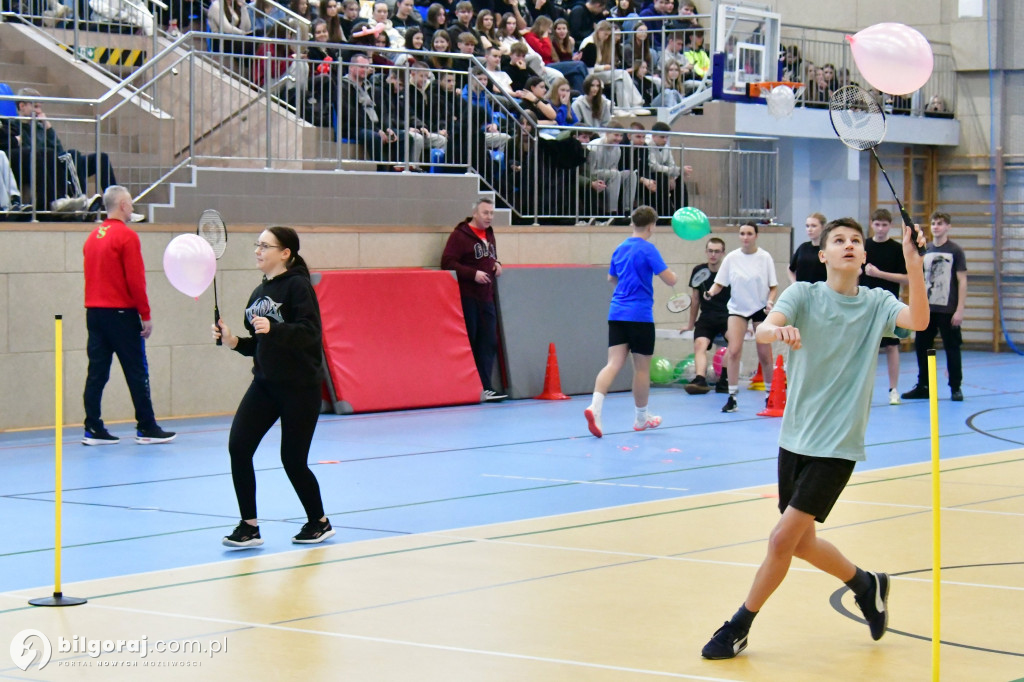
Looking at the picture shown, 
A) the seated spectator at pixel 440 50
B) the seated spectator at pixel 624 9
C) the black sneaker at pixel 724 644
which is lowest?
the black sneaker at pixel 724 644

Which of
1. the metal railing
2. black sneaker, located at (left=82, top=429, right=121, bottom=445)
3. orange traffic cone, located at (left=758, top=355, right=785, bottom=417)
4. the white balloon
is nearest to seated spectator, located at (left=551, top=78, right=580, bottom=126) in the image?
the metal railing

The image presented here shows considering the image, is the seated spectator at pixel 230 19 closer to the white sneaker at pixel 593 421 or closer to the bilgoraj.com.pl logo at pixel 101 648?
the white sneaker at pixel 593 421

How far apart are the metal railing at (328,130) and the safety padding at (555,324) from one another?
4.26ft

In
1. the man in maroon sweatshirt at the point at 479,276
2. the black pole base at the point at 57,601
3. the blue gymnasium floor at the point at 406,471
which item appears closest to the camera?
the black pole base at the point at 57,601

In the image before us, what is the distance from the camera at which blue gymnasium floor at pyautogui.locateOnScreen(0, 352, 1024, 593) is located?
9.14 meters

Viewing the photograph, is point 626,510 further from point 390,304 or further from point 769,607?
point 390,304

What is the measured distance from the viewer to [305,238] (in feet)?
54.5

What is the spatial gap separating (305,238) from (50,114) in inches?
136

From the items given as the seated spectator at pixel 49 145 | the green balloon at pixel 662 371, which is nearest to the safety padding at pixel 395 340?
the seated spectator at pixel 49 145

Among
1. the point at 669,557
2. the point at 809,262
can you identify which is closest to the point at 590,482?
the point at 669,557

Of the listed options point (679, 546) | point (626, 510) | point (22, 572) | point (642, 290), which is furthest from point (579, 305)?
point (22, 572)

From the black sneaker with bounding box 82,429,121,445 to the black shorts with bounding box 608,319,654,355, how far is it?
16.5 feet

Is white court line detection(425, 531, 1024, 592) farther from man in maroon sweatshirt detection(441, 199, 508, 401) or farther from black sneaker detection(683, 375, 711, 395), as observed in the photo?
black sneaker detection(683, 375, 711, 395)

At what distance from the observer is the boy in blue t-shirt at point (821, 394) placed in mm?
6211
